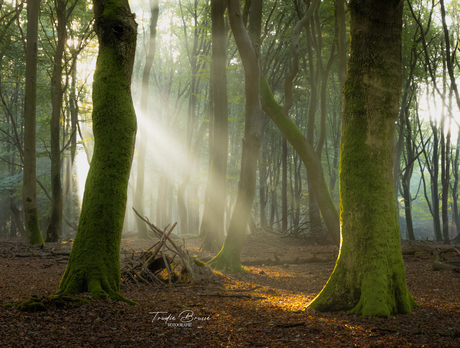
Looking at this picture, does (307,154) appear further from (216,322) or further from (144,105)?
(144,105)

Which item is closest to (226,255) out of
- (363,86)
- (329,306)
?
(329,306)

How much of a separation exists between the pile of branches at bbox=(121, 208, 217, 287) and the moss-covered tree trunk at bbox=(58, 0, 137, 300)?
A: 1434 mm

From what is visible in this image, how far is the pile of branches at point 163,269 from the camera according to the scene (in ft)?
19.3

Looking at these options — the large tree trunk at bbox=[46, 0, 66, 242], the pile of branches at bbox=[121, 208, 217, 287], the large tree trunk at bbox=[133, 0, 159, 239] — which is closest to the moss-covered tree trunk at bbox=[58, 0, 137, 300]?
the pile of branches at bbox=[121, 208, 217, 287]

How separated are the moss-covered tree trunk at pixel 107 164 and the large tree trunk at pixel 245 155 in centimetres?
362

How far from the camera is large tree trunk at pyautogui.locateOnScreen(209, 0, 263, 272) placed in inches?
309

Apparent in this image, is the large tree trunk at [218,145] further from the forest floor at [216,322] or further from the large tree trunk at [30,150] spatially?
the large tree trunk at [30,150]

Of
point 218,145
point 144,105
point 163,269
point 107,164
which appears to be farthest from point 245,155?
point 144,105

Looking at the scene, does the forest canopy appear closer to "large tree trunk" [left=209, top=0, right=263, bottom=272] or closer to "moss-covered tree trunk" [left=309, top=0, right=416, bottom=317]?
"large tree trunk" [left=209, top=0, right=263, bottom=272]

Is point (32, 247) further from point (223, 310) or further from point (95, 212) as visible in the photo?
point (223, 310)

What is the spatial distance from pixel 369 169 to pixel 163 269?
4.55 meters

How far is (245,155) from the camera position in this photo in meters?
8.02

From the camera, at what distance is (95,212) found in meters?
4.38

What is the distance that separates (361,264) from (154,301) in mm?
2871
